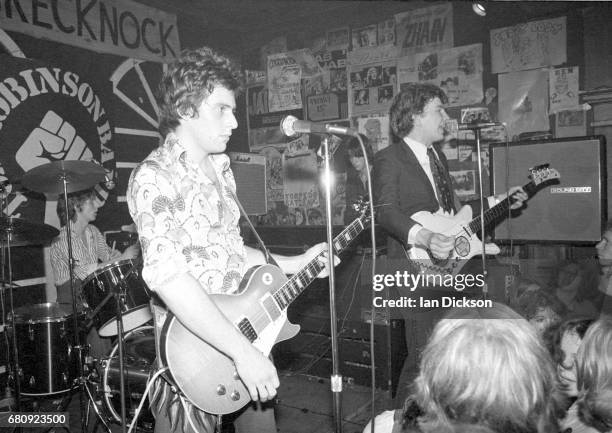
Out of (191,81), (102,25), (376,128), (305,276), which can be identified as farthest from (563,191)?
(102,25)

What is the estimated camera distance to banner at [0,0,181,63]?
4.03 metres

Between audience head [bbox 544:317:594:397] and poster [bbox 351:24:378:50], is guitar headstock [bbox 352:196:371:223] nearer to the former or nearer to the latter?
A: audience head [bbox 544:317:594:397]

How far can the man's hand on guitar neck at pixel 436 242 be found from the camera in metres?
2.53

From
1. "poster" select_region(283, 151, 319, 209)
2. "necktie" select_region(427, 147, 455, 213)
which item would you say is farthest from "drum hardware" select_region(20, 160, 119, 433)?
"poster" select_region(283, 151, 319, 209)

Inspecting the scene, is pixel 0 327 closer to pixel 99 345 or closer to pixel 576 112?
pixel 99 345

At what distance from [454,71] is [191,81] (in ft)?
11.8

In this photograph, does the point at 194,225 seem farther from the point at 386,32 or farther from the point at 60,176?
the point at 386,32

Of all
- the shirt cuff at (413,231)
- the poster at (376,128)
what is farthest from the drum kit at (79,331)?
the poster at (376,128)

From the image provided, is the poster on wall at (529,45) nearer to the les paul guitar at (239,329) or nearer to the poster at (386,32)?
the poster at (386,32)

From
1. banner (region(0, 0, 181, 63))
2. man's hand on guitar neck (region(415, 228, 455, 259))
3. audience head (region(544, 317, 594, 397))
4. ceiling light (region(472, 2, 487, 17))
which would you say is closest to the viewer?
audience head (region(544, 317, 594, 397))

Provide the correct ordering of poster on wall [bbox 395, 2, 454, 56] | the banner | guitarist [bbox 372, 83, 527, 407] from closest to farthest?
guitarist [bbox 372, 83, 527, 407] < the banner < poster on wall [bbox 395, 2, 454, 56]

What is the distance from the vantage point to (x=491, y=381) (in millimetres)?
961

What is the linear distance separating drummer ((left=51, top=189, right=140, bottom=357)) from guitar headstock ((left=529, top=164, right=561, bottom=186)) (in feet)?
10.1

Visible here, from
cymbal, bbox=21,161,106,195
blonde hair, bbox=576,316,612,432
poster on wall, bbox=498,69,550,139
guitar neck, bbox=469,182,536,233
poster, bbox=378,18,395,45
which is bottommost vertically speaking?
blonde hair, bbox=576,316,612,432
